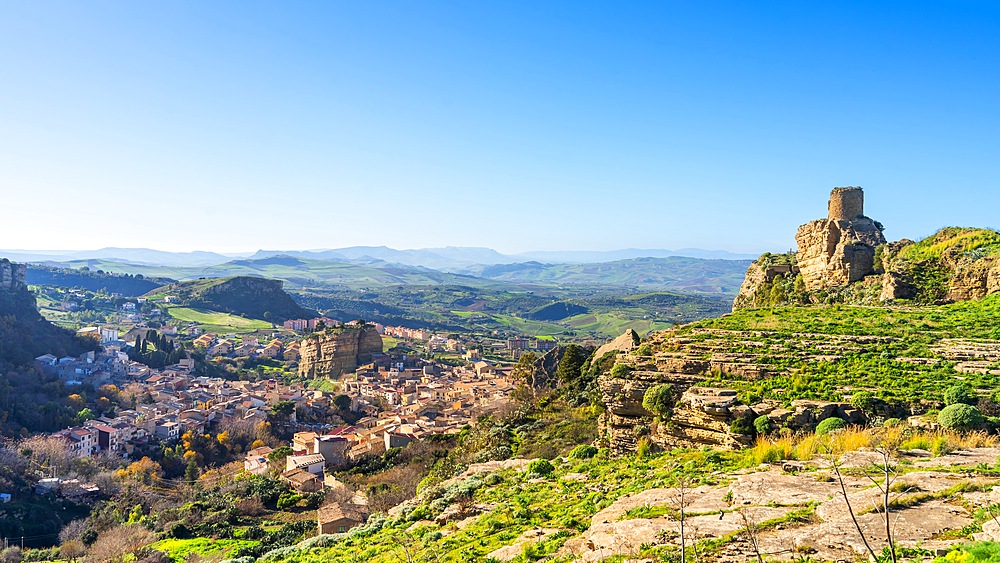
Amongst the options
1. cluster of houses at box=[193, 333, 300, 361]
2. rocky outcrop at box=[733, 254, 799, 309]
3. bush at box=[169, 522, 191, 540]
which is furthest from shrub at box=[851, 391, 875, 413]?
cluster of houses at box=[193, 333, 300, 361]

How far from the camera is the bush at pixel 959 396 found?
44.7 feet

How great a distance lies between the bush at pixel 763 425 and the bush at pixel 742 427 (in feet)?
0.67

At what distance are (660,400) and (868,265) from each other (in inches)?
700

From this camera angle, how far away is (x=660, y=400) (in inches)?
655

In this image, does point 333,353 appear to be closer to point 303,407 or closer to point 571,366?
point 303,407

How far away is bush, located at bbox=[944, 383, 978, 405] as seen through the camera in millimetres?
13625

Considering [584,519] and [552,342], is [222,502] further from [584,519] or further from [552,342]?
[552,342]

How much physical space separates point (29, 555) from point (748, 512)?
29.1m

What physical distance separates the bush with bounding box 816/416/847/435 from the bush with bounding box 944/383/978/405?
8.10ft

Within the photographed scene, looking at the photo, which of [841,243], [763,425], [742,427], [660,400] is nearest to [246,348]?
[841,243]

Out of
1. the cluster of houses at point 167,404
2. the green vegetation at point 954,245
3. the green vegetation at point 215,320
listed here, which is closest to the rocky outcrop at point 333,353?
the cluster of houses at point 167,404

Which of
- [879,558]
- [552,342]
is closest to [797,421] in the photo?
[879,558]

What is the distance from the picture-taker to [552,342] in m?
130

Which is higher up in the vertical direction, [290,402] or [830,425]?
[830,425]
